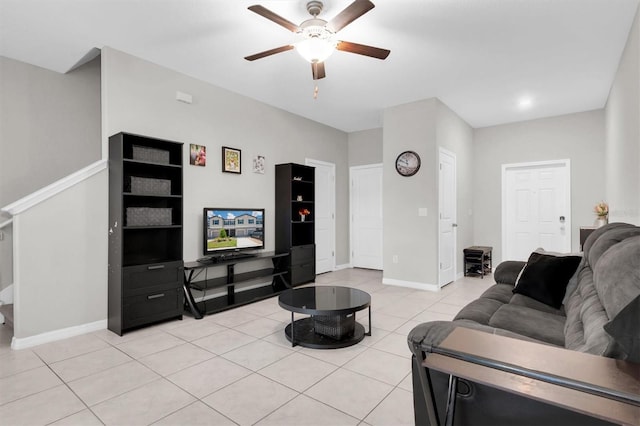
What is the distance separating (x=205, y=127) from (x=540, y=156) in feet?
18.1

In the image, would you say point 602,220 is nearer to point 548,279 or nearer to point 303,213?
point 548,279

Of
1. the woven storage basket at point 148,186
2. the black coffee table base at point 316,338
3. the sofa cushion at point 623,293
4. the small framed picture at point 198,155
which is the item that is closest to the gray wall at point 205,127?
the small framed picture at point 198,155

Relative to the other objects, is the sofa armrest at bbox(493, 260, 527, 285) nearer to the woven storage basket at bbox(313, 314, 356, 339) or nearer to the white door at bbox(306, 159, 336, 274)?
the woven storage basket at bbox(313, 314, 356, 339)

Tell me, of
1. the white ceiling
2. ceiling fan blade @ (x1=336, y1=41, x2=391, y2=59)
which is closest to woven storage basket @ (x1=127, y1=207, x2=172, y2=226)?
the white ceiling

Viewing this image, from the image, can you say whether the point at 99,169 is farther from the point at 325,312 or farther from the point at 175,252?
the point at 325,312

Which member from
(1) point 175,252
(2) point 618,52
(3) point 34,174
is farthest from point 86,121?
(2) point 618,52

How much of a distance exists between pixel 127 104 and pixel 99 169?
733 millimetres

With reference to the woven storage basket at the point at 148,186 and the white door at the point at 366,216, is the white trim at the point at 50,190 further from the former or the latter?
the white door at the point at 366,216

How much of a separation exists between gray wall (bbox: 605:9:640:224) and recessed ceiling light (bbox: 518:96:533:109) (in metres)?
0.90

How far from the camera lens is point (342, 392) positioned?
204 cm

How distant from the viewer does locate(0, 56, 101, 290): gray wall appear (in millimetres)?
3326

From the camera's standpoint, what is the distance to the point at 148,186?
131 inches

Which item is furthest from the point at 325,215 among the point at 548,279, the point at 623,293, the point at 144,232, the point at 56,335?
the point at 623,293

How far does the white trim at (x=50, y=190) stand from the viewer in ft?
8.90
